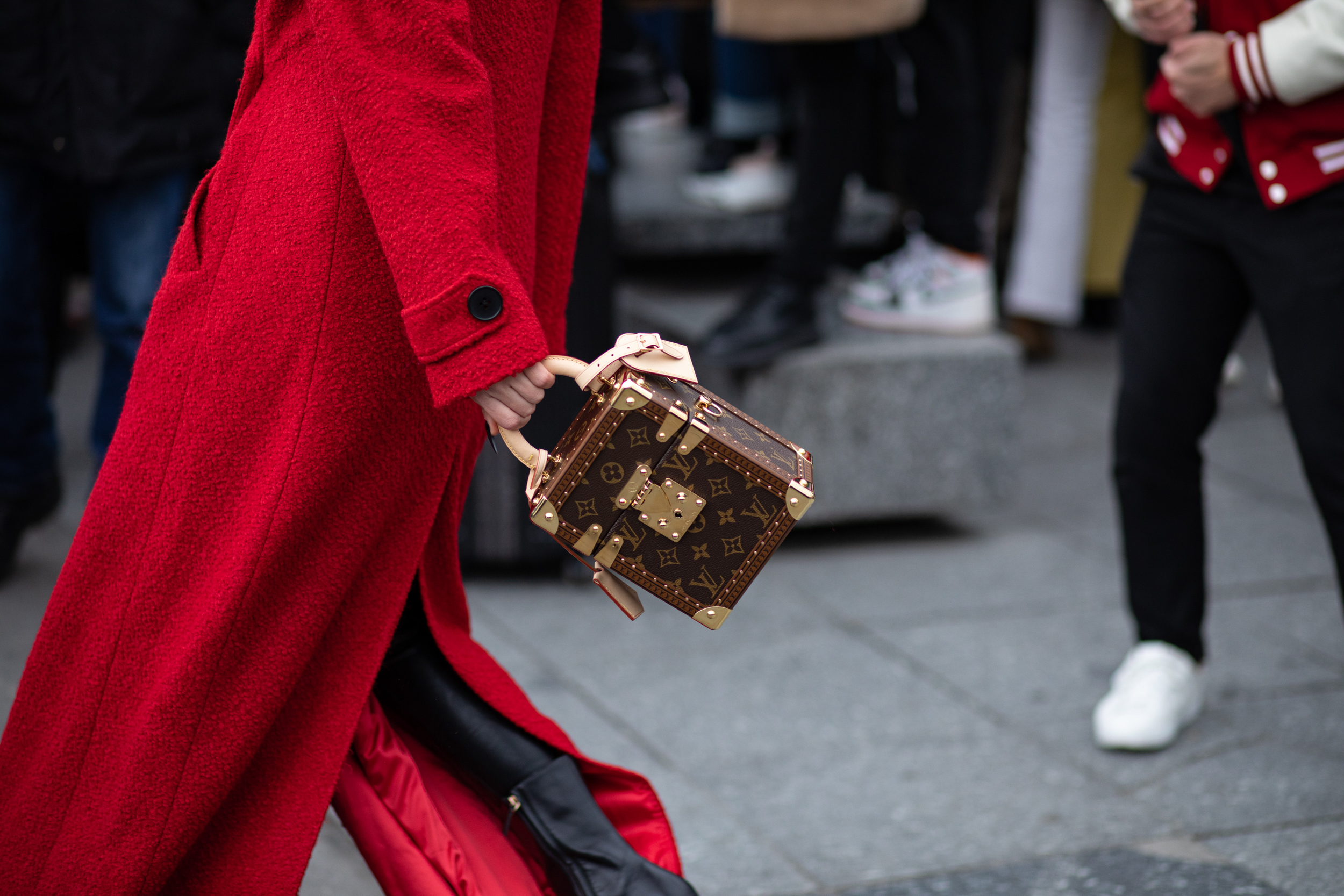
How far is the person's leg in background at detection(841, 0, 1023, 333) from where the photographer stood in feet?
13.0

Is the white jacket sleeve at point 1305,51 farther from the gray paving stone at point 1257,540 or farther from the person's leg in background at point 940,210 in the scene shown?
the gray paving stone at point 1257,540

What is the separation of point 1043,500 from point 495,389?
3280mm

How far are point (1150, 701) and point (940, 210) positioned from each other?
171 cm

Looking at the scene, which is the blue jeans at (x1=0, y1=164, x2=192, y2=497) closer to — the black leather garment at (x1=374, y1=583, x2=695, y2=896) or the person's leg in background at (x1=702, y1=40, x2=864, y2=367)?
the person's leg in background at (x1=702, y1=40, x2=864, y2=367)

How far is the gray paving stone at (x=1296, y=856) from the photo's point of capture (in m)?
2.32

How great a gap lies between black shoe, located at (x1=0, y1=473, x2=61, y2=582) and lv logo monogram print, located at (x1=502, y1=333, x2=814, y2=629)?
2254 millimetres

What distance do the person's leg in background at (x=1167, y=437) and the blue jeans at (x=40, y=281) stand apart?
2.16m

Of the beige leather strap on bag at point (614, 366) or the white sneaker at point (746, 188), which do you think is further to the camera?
the white sneaker at point (746, 188)

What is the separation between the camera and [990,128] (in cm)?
511

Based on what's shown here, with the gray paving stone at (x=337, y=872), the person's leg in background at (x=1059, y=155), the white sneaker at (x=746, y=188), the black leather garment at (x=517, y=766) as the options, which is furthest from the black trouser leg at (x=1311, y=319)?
the person's leg in background at (x=1059, y=155)

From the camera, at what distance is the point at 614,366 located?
1496 millimetres

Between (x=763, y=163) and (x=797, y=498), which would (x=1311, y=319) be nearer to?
(x=797, y=498)

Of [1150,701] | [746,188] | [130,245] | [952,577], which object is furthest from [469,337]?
[746,188]

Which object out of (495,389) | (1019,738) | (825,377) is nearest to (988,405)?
(825,377)
